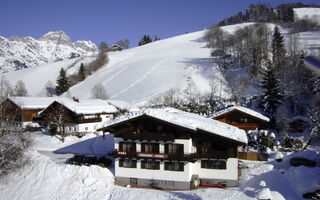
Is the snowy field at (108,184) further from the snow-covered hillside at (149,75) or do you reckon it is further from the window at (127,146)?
the snow-covered hillside at (149,75)

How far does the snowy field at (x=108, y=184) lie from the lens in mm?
21281

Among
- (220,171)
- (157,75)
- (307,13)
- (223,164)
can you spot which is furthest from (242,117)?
(307,13)

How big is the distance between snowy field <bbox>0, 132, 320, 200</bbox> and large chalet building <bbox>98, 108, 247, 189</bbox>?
1485mm

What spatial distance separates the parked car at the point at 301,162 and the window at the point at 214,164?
355 inches

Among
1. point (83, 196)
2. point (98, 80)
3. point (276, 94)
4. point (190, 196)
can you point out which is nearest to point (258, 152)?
point (190, 196)

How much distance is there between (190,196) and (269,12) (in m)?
162

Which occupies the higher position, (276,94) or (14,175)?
(276,94)

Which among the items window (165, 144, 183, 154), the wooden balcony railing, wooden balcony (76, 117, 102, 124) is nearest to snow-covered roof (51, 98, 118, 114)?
wooden balcony (76, 117, 102, 124)

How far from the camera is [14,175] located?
2623 cm

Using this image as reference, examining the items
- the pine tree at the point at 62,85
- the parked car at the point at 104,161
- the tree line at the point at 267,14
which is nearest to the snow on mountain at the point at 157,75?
the pine tree at the point at 62,85

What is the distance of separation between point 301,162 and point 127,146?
18533 millimetres

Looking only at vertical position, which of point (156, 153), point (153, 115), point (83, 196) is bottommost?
point (83, 196)

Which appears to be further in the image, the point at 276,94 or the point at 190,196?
the point at 276,94

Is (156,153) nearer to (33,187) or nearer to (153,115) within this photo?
(153,115)
